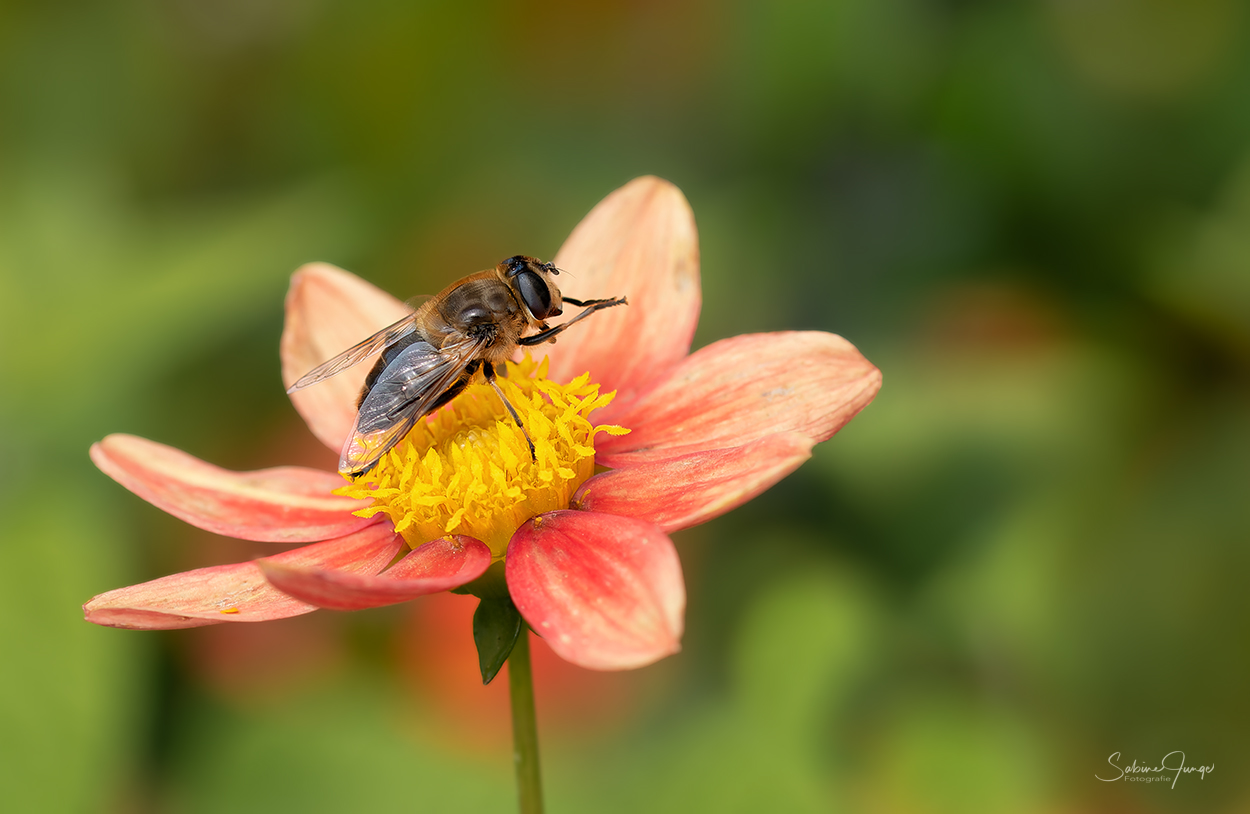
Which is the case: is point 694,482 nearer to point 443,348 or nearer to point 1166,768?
point 443,348

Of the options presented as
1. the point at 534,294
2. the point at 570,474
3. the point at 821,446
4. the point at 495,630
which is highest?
the point at 534,294

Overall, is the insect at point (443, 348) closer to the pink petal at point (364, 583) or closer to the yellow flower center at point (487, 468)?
the yellow flower center at point (487, 468)

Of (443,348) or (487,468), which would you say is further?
(443,348)

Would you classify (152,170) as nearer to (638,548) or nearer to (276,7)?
(276,7)

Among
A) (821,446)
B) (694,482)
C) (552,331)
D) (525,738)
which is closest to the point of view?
(525,738)

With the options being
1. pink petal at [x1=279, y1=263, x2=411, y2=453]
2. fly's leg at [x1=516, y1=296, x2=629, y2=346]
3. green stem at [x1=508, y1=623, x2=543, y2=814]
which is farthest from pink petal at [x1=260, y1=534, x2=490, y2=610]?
pink petal at [x1=279, y1=263, x2=411, y2=453]

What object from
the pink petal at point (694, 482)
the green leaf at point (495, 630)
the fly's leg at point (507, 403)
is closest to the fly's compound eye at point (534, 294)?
the fly's leg at point (507, 403)

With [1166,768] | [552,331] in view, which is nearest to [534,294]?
[552,331]
